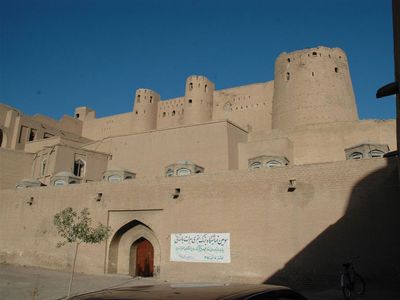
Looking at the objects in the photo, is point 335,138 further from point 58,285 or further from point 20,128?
point 20,128

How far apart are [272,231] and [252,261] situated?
4.17 ft

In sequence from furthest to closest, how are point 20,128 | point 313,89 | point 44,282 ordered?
point 20,128 < point 313,89 < point 44,282

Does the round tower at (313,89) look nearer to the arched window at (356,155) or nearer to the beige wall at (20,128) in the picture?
the arched window at (356,155)

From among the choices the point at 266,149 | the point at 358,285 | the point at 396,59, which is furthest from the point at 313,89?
the point at 396,59

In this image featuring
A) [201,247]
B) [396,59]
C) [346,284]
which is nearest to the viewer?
[396,59]

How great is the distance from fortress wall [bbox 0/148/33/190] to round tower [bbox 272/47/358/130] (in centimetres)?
2013

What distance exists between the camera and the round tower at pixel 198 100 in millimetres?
38188

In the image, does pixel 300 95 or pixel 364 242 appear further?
pixel 300 95

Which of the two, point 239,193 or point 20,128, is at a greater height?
point 20,128

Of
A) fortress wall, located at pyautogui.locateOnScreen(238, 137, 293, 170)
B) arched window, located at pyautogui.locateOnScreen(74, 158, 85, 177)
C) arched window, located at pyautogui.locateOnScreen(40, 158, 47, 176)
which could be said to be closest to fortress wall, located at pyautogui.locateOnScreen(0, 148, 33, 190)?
arched window, located at pyautogui.locateOnScreen(40, 158, 47, 176)

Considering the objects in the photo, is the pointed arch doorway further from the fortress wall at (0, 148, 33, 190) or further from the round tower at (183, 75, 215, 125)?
the round tower at (183, 75, 215, 125)

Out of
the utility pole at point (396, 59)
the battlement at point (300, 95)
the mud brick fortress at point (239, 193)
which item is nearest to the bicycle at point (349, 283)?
the mud brick fortress at point (239, 193)

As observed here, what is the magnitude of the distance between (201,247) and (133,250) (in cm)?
392

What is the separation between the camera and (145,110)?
42.2 metres
